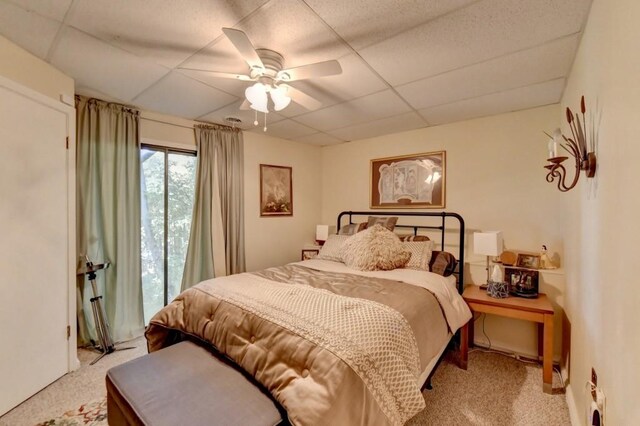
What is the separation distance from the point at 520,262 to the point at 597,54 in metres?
1.94

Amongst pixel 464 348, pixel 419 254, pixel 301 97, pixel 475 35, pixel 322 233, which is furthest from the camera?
pixel 322 233

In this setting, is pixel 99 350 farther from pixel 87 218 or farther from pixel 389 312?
pixel 389 312

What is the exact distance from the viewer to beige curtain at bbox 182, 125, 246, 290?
3.24 meters

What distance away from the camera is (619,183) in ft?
3.31

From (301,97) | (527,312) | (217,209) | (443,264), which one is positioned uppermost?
(301,97)

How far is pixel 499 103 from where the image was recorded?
268 cm

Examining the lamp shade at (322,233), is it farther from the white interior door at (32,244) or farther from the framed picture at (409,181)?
the white interior door at (32,244)

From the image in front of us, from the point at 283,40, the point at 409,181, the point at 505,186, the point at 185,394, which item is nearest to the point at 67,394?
the point at 185,394

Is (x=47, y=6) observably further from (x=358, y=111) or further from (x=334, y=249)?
(x=334, y=249)

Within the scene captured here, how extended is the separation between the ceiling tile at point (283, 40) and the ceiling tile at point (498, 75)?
88 cm

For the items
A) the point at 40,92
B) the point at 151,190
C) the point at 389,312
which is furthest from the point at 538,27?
the point at 151,190

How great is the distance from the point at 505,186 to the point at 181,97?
3319mm

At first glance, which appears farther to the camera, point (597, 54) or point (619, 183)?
point (597, 54)

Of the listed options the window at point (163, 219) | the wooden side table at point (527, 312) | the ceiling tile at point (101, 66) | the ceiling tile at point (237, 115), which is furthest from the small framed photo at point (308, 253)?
the ceiling tile at point (101, 66)
